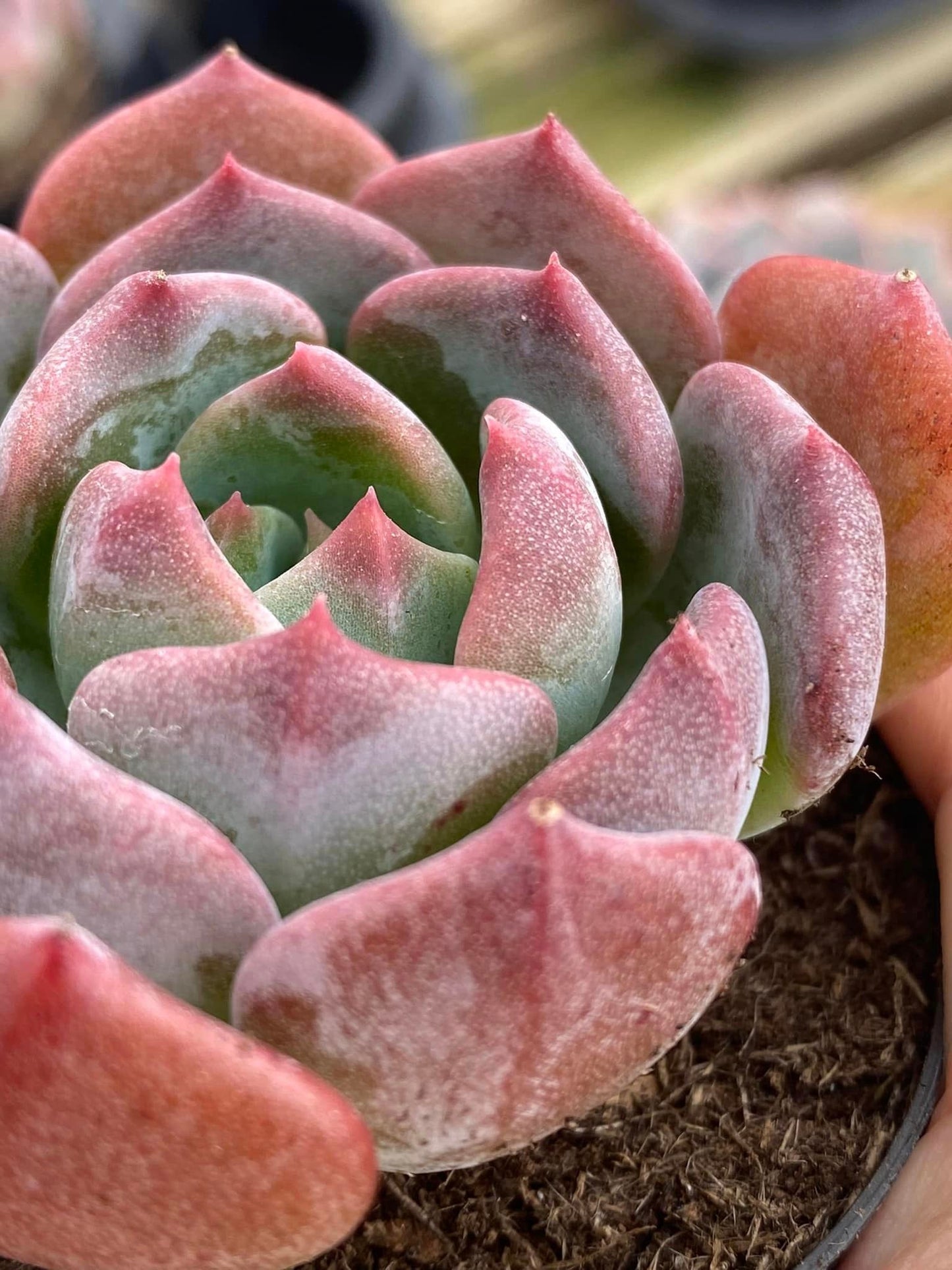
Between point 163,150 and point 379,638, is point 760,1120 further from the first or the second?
point 163,150

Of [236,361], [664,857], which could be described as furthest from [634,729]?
[236,361]

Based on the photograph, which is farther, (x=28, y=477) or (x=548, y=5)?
(x=548, y=5)

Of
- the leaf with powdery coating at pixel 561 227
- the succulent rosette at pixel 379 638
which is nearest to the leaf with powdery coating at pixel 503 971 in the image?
the succulent rosette at pixel 379 638

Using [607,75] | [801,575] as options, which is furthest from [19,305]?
[607,75]

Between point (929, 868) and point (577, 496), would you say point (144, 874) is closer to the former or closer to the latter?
point (577, 496)

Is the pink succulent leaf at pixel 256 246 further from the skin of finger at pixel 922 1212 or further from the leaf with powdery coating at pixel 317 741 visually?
the skin of finger at pixel 922 1212

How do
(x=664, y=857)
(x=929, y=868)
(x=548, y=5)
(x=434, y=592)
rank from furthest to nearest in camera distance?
(x=548, y=5) < (x=929, y=868) < (x=434, y=592) < (x=664, y=857)

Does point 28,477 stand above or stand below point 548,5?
below
